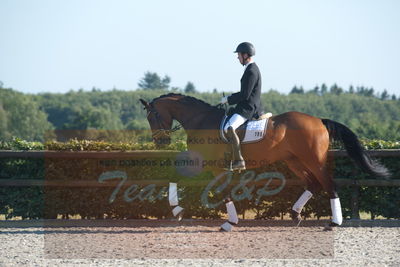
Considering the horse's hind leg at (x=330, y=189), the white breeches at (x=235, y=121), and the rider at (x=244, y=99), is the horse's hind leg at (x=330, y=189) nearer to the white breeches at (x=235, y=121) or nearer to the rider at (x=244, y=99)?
the rider at (x=244, y=99)

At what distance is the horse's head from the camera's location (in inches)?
375

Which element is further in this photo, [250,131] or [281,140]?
[281,140]

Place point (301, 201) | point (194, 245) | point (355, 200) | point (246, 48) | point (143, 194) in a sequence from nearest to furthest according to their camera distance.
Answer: point (194, 245)
point (246, 48)
point (301, 201)
point (355, 200)
point (143, 194)

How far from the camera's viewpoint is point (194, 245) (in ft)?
26.9

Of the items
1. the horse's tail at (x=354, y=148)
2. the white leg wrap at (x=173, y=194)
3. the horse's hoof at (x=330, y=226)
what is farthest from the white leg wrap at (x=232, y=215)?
the horse's tail at (x=354, y=148)

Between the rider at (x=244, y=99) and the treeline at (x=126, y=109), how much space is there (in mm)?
40995

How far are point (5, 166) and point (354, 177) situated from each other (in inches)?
242

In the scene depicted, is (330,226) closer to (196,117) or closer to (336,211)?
(336,211)

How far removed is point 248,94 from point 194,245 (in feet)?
8.11

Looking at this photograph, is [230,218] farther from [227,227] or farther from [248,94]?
[248,94]

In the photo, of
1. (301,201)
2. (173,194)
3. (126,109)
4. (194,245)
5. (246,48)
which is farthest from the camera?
(126,109)

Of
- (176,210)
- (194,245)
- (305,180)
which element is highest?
(305,180)

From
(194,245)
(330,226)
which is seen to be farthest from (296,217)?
(194,245)

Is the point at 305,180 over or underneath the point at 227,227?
over
